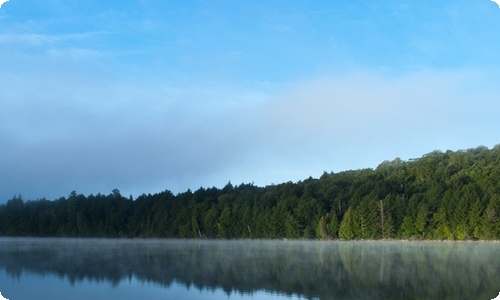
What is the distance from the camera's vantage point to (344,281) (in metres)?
20.4

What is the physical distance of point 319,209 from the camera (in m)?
66.1

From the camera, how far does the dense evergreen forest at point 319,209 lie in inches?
2233

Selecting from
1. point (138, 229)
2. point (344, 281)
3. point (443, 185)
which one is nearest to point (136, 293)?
point (344, 281)

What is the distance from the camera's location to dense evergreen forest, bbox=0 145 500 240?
186 ft

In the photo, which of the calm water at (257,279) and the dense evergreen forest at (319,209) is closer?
the calm water at (257,279)

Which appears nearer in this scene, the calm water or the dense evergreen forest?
the calm water

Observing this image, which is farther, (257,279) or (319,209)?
(319,209)

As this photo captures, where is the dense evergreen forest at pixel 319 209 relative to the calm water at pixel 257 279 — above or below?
above

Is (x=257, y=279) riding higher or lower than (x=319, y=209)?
lower

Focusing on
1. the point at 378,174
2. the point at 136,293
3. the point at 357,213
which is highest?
the point at 378,174

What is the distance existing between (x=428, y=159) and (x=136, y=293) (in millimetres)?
59575

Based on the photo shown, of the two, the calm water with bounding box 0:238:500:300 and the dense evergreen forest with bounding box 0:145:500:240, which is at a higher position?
the dense evergreen forest with bounding box 0:145:500:240

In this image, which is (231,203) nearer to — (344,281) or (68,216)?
(68,216)

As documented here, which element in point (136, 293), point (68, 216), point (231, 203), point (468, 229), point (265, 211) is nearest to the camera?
point (136, 293)
